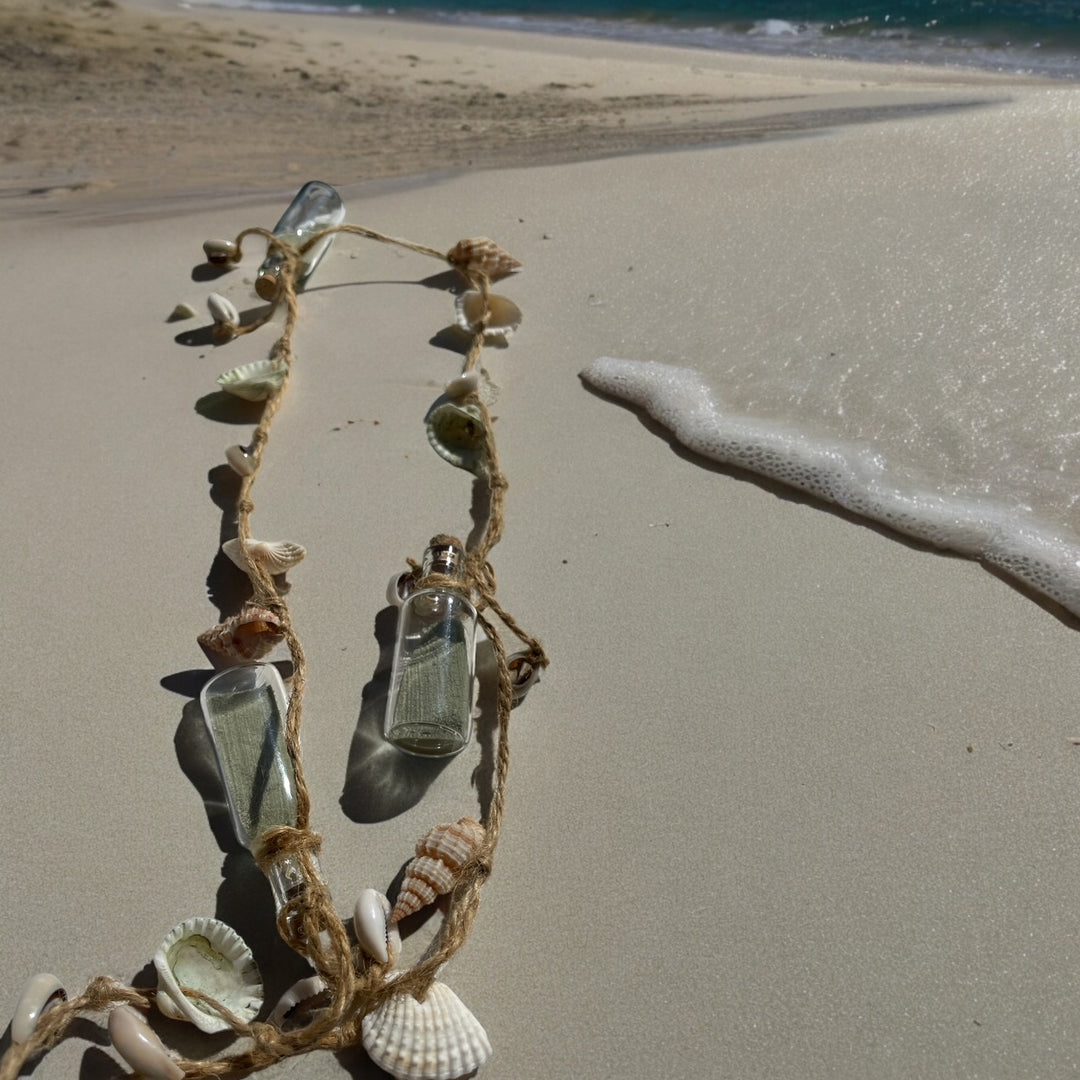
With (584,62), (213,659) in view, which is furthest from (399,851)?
(584,62)

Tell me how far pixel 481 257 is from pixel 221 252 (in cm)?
75

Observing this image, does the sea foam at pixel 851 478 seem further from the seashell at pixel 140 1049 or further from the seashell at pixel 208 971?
the seashell at pixel 140 1049

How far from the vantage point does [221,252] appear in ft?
9.80

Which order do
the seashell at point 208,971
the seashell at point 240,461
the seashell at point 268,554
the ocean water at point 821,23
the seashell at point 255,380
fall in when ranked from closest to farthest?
the seashell at point 208,971, the seashell at point 268,554, the seashell at point 240,461, the seashell at point 255,380, the ocean water at point 821,23

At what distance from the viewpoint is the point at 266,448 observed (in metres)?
2.34

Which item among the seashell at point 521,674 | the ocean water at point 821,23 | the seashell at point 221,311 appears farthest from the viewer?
the ocean water at point 821,23

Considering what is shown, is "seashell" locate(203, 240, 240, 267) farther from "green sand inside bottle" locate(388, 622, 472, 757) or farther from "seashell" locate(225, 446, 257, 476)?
"green sand inside bottle" locate(388, 622, 472, 757)

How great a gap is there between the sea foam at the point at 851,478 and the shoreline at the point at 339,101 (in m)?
1.63

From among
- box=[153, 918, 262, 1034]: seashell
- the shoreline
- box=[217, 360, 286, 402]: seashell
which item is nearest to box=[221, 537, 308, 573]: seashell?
box=[217, 360, 286, 402]: seashell

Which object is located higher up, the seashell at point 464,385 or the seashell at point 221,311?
the seashell at point 221,311

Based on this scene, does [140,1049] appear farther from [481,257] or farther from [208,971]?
[481,257]

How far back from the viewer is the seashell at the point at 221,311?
106 inches

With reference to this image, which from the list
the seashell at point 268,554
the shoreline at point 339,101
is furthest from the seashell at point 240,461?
the shoreline at point 339,101

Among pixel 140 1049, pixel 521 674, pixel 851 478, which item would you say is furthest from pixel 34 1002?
pixel 851 478
